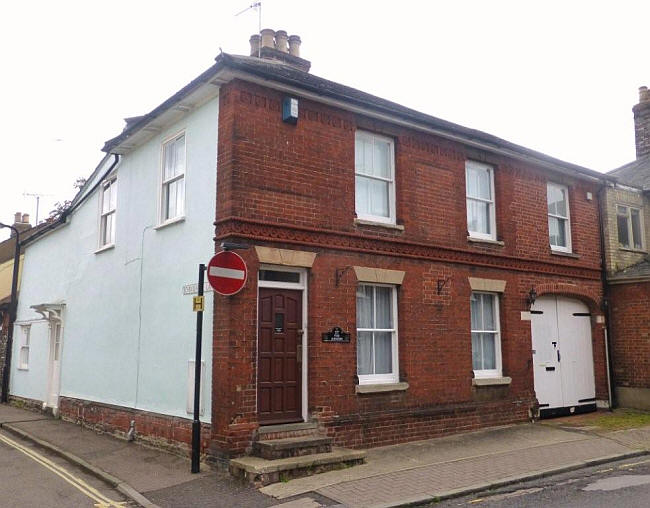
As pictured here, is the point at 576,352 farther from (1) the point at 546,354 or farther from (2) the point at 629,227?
(2) the point at 629,227

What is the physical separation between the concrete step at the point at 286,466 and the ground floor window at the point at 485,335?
181 inches

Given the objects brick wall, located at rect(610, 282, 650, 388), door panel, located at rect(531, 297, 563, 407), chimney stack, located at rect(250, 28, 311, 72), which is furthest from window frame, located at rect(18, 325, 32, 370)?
brick wall, located at rect(610, 282, 650, 388)

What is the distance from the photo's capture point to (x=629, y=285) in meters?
15.6

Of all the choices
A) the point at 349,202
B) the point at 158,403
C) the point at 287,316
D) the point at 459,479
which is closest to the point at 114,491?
the point at 158,403

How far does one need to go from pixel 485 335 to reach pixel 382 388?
11.1 ft

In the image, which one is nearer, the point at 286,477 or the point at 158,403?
the point at 286,477

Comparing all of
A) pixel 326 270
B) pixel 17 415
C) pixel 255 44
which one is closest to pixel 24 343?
pixel 17 415

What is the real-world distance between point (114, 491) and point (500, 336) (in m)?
8.35

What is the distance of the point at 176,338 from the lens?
35.6 feet

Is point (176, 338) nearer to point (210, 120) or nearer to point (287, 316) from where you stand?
point (287, 316)

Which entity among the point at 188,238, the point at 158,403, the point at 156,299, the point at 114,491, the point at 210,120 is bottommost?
the point at 114,491

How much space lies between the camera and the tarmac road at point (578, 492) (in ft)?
24.1

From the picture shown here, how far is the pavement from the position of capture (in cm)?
788

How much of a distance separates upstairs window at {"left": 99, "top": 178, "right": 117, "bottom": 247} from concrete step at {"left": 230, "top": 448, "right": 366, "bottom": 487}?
24.5ft
